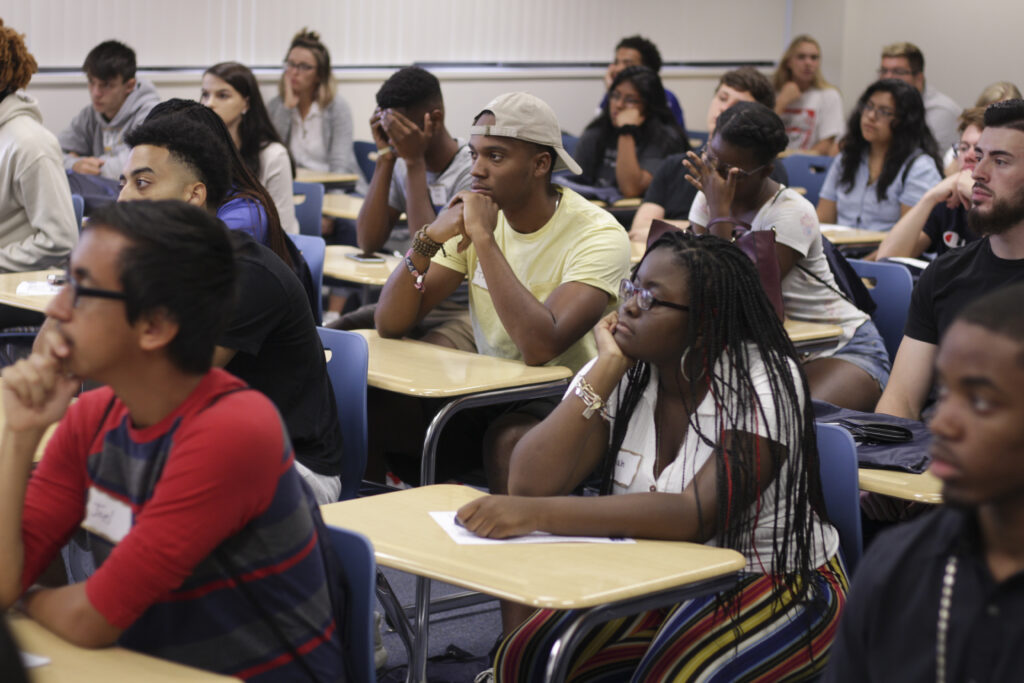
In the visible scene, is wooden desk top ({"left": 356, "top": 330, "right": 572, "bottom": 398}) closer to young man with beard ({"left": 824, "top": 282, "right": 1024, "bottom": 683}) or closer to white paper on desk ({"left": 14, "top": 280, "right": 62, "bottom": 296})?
white paper on desk ({"left": 14, "top": 280, "right": 62, "bottom": 296})

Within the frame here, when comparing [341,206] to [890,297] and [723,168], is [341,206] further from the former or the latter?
[890,297]

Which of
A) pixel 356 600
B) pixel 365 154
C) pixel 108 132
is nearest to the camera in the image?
pixel 356 600

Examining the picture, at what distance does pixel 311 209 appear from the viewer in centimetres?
513

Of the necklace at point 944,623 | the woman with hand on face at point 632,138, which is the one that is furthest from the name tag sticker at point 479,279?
the woman with hand on face at point 632,138

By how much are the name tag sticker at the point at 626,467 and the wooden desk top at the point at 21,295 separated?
154cm

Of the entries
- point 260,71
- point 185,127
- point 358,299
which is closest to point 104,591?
point 185,127

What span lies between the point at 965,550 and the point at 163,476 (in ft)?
3.02

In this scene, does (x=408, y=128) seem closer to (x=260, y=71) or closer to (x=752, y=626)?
(x=752, y=626)

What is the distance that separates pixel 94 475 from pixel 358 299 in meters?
4.10

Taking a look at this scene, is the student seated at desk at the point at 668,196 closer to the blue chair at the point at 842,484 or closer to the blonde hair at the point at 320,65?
the blonde hair at the point at 320,65

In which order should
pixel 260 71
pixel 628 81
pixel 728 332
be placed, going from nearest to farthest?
pixel 728 332
pixel 628 81
pixel 260 71

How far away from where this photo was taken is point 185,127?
2.59 m

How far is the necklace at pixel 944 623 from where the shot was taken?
1240 millimetres

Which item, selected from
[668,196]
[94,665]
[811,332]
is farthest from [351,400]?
[668,196]
